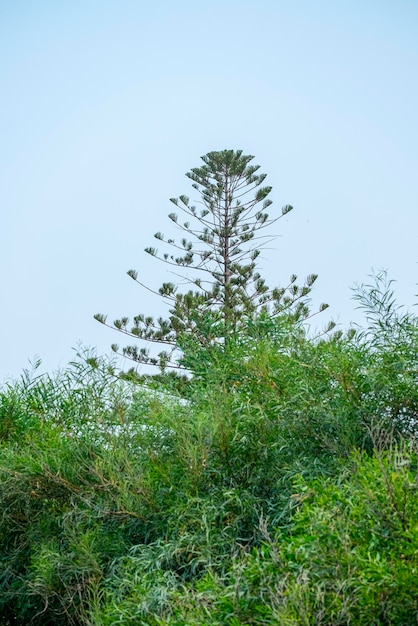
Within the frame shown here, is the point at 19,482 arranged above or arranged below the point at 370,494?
above

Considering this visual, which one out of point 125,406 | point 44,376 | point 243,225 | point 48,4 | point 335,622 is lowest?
point 335,622

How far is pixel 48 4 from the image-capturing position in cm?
1038

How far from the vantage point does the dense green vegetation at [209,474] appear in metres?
3.08

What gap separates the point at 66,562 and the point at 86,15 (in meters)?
7.64

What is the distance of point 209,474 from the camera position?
4062 mm

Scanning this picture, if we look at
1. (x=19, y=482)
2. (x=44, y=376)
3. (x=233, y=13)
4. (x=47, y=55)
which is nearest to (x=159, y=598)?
(x=19, y=482)

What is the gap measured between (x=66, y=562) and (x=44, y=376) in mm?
1396

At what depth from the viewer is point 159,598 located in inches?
127

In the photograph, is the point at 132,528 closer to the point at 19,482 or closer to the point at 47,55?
the point at 19,482

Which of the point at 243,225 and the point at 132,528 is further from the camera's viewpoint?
the point at 243,225

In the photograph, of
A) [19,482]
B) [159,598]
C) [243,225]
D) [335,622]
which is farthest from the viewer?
[243,225]

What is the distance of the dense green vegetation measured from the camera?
3.08 m

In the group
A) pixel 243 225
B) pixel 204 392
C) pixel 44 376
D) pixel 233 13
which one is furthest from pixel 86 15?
pixel 204 392

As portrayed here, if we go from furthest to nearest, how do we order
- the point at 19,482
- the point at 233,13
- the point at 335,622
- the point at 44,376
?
the point at 233,13, the point at 44,376, the point at 19,482, the point at 335,622
